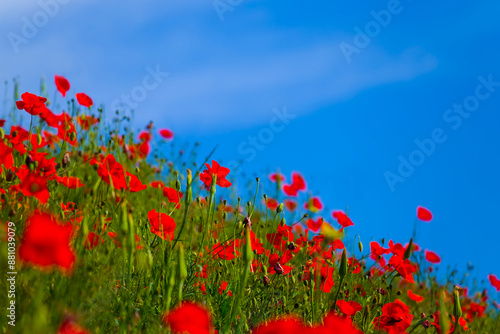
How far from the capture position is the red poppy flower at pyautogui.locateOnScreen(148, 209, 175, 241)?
212cm

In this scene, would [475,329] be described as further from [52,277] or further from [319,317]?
[52,277]

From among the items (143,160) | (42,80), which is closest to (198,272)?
(42,80)

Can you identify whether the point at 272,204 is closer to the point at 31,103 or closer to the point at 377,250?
the point at 377,250

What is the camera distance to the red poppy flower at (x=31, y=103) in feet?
8.64

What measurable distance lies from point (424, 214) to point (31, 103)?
2.70 m

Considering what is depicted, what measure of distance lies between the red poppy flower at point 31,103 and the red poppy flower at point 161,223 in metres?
1.03

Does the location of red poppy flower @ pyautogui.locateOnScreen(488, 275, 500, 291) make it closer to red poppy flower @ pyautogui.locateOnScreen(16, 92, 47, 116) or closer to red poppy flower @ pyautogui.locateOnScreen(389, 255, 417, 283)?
red poppy flower @ pyautogui.locateOnScreen(389, 255, 417, 283)

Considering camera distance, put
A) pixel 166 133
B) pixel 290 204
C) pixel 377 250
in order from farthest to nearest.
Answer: pixel 166 133 < pixel 290 204 < pixel 377 250

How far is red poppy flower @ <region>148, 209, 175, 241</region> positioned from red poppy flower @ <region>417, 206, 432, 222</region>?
208 cm

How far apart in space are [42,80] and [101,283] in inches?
102

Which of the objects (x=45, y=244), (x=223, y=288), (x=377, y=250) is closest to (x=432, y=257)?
(x=377, y=250)

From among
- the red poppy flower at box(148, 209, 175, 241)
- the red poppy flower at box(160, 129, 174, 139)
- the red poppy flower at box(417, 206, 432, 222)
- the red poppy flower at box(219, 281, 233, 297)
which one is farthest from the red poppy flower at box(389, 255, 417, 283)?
the red poppy flower at box(160, 129, 174, 139)

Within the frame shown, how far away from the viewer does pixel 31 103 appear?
266 cm

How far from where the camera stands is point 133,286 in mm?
2113
